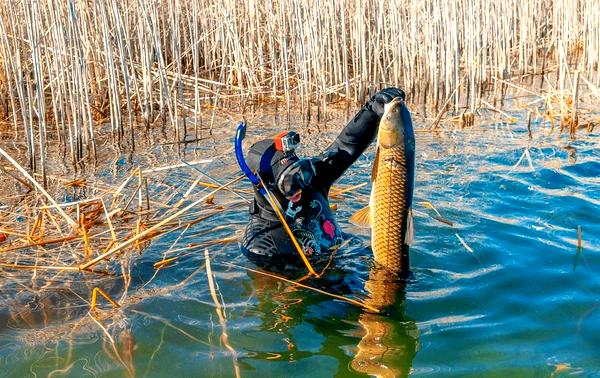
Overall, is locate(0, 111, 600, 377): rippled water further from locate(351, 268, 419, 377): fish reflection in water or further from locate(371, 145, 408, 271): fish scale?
locate(371, 145, 408, 271): fish scale

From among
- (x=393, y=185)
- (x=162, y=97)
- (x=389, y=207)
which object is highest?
(x=162, y=97)

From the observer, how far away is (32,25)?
5.79 metres

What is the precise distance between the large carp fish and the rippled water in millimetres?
372

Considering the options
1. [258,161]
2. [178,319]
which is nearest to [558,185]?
[258,161]

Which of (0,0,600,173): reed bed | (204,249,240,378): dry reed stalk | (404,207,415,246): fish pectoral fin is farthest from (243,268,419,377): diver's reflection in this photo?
(0,0,600,173): reed bed

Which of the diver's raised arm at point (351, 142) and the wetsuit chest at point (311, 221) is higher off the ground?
the diver's raised arm at point (351, 142)

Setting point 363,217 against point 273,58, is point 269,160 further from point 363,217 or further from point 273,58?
point 273,58

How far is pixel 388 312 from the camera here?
341cm

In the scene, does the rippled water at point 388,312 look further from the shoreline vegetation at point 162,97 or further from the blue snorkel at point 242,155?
the blue snorkel at point 242,155

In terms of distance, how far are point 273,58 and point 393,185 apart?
20.8ft

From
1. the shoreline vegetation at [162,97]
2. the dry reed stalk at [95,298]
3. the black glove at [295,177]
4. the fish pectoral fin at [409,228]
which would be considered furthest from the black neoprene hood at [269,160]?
the dry reed stalk at [95,298]

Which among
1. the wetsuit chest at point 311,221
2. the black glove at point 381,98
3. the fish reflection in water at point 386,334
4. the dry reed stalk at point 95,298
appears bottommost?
the fish reflection in water at point 386,334

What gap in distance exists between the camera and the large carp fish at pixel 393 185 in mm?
3037

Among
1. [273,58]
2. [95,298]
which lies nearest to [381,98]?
[95,298]
